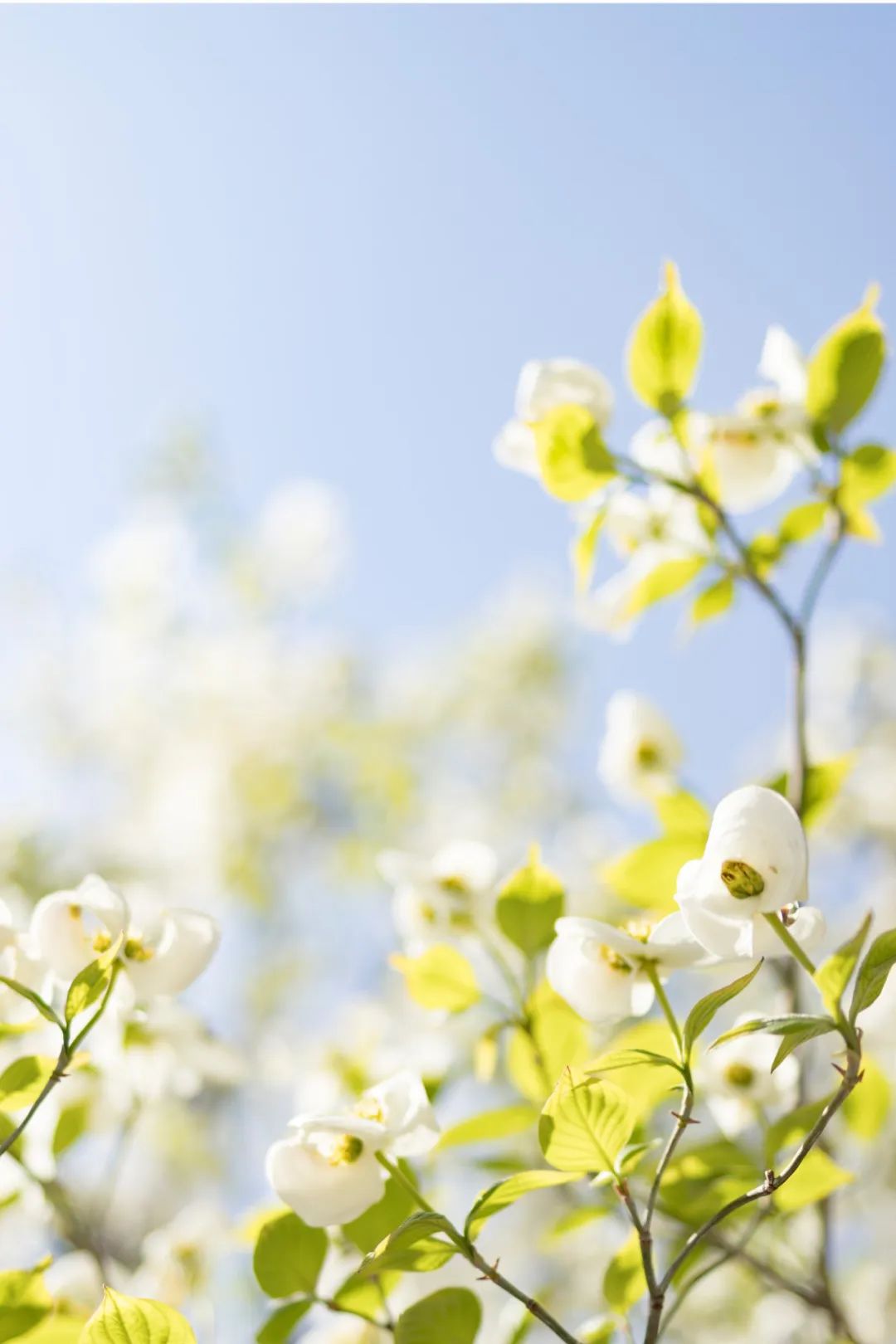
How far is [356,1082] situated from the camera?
2.31ft

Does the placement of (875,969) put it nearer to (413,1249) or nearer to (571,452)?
(413,1249)

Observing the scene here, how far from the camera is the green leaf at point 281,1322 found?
44 cm

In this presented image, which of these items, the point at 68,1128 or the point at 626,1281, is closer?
the point at 626,1281

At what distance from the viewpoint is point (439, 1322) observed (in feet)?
1.29

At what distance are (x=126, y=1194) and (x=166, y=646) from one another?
2.27 metres

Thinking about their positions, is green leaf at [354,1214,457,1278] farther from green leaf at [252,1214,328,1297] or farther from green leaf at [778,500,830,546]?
green leaf at [778,500,830,546]

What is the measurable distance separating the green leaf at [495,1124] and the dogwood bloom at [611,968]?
0.42 ft

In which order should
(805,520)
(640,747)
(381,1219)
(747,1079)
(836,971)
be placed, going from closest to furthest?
(836,971)
(381,1219)
(747,1079)
(805,520)
(640,747)

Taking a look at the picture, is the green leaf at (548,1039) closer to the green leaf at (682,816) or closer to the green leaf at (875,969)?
the green leaf at (682,816)

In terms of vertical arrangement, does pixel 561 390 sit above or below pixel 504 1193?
above

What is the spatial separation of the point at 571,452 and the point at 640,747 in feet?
0.88

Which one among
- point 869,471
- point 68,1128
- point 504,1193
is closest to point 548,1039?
point 504,1193

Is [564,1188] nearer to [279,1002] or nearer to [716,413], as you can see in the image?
[716,413]

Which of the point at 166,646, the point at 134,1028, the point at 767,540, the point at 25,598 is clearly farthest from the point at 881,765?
the point at 25,598
